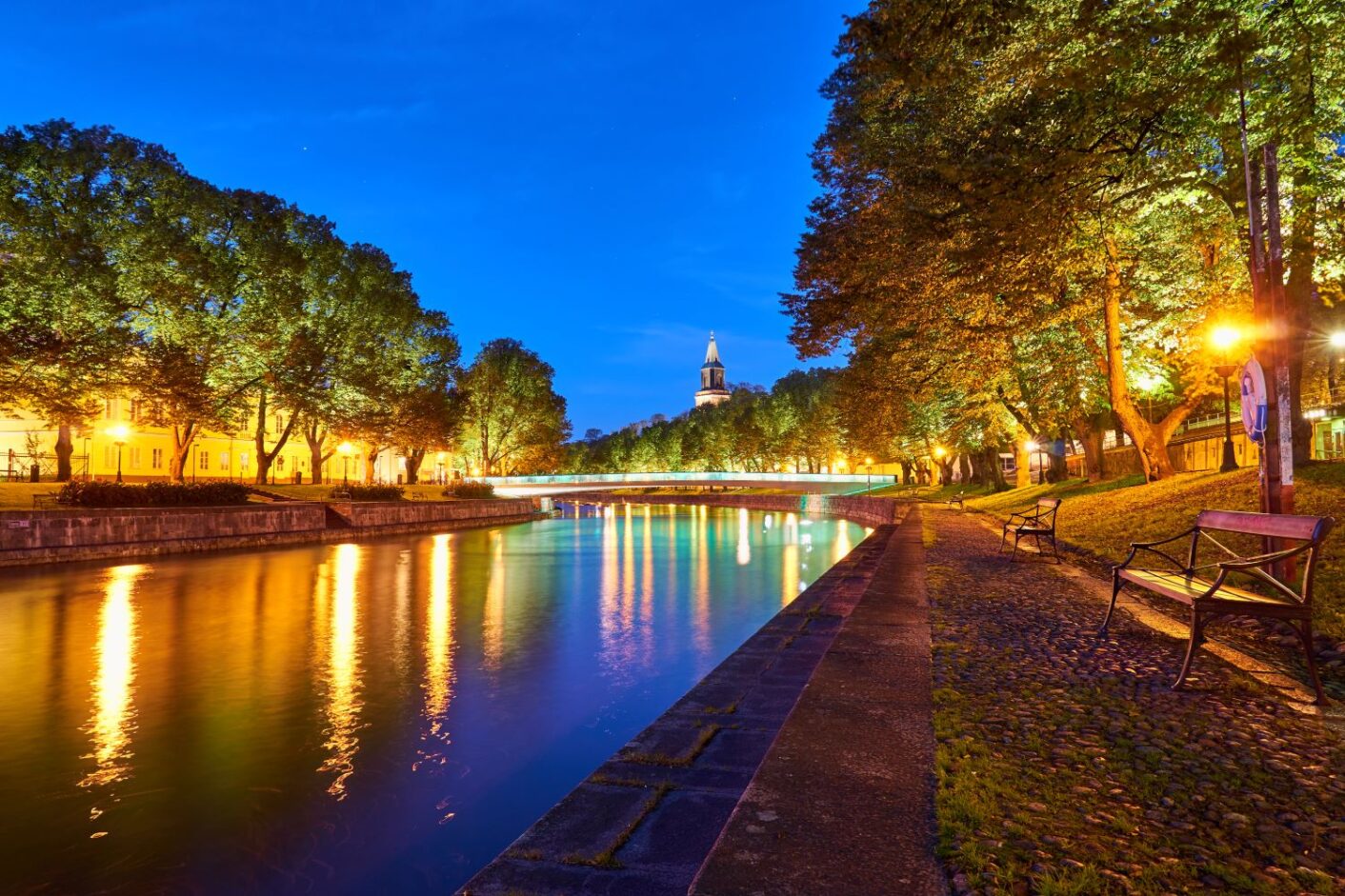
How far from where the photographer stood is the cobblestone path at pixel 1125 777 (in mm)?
2975

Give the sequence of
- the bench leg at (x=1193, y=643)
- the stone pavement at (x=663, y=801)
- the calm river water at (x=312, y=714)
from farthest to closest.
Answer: the bench leg at (x=1193, y=643) → the calm river water at (x=312, y=714) → the stone pavement at (x=663, y=801)

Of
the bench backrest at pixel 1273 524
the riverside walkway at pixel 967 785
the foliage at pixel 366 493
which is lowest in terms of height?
the riverside walkway at pixel 967 785

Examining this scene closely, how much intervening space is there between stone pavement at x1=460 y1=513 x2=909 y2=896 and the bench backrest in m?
3.99

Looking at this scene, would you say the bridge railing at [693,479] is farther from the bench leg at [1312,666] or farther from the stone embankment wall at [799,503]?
the bench leg at [1312,666]

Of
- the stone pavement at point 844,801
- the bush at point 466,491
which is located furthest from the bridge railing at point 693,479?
the stone pavement at point 844,801

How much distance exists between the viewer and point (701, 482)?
72000 millimetres

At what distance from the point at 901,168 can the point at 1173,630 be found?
10330 millimetres

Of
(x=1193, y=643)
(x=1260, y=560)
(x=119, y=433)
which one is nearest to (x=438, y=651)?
(x=1193, y=643)

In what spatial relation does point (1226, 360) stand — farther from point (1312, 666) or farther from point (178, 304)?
point (178, 304)

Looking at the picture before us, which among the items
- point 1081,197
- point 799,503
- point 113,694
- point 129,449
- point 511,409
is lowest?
point 799,503

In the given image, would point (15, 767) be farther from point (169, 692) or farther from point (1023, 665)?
point (1023, 665)

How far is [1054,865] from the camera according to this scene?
2990 millimetres

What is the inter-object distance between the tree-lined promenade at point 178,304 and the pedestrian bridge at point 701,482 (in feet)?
74.7

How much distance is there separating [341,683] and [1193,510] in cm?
1547
